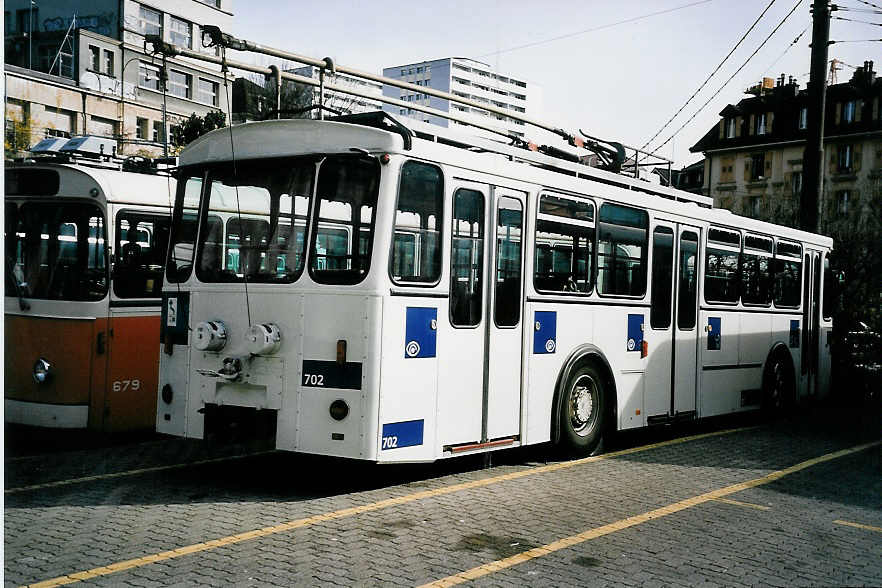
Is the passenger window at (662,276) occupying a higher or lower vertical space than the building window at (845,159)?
lower

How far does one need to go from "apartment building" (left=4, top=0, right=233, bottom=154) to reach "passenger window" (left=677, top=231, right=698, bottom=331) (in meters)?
5.87

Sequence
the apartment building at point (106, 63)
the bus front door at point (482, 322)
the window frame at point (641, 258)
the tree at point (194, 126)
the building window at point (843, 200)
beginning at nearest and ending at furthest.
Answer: the bus front door at point (482, 322) → the window frame at point (641, 258) → the apartment building at point (106, 63) → the tree at point (194, 126) → the building window at point (843, 200)

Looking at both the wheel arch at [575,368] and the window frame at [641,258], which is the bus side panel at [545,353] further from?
the window frame at [641,258]

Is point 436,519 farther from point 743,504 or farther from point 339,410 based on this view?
point 743,504

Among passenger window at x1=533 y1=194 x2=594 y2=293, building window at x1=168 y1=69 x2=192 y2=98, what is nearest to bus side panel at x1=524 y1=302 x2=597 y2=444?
passenger window at x1=533 y1=194 x2=594 y2=293

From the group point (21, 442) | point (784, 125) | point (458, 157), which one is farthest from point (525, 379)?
point (784, 125)

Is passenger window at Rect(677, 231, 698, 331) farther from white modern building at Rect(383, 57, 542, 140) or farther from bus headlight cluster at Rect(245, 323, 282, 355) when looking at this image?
bus headlight cluster at Rect(245, 323, 282, 355)

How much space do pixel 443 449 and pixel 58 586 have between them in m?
3.62

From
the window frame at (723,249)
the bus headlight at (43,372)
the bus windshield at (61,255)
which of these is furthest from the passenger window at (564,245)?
the bus headlight at (43,372)

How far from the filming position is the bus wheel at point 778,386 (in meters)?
14.0

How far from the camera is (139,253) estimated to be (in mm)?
10109

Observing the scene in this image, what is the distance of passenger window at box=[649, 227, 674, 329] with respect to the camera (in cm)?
1107

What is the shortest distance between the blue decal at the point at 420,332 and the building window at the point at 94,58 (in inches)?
294

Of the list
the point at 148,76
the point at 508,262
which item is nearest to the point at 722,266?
the point at 508,262
